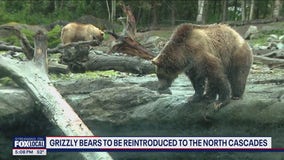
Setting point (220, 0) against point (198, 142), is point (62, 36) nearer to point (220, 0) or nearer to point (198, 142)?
point (198, 142)

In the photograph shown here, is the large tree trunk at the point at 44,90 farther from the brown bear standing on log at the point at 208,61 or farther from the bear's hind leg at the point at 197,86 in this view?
the bear's hind leg at the point at 197,86

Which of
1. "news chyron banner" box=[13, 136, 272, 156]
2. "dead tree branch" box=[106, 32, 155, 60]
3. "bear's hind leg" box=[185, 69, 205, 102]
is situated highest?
"bear's hind leg" box=[185, 69, 205, 102]

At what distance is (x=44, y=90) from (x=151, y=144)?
174 cm

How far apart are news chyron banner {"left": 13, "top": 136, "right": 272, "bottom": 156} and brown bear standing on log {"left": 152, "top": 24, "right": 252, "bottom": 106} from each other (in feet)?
1.93

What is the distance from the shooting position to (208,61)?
7828 millimetres

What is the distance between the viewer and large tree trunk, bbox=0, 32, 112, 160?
746cm

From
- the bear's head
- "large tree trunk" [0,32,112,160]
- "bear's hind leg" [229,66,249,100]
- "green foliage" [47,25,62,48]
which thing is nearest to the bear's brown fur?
the bear's head

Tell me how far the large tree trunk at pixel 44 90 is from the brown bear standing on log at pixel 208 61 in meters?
1.42

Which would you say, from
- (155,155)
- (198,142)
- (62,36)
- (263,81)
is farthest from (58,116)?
(62,36)

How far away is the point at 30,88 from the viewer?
8.38m

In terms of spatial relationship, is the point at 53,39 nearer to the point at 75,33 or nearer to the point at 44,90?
the point at 75,33

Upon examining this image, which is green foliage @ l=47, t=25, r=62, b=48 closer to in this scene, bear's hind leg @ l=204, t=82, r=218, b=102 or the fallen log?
the fallen log

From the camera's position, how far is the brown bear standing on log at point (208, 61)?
7898 millimetres

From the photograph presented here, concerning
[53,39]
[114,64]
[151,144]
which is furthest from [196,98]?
[53,39]
